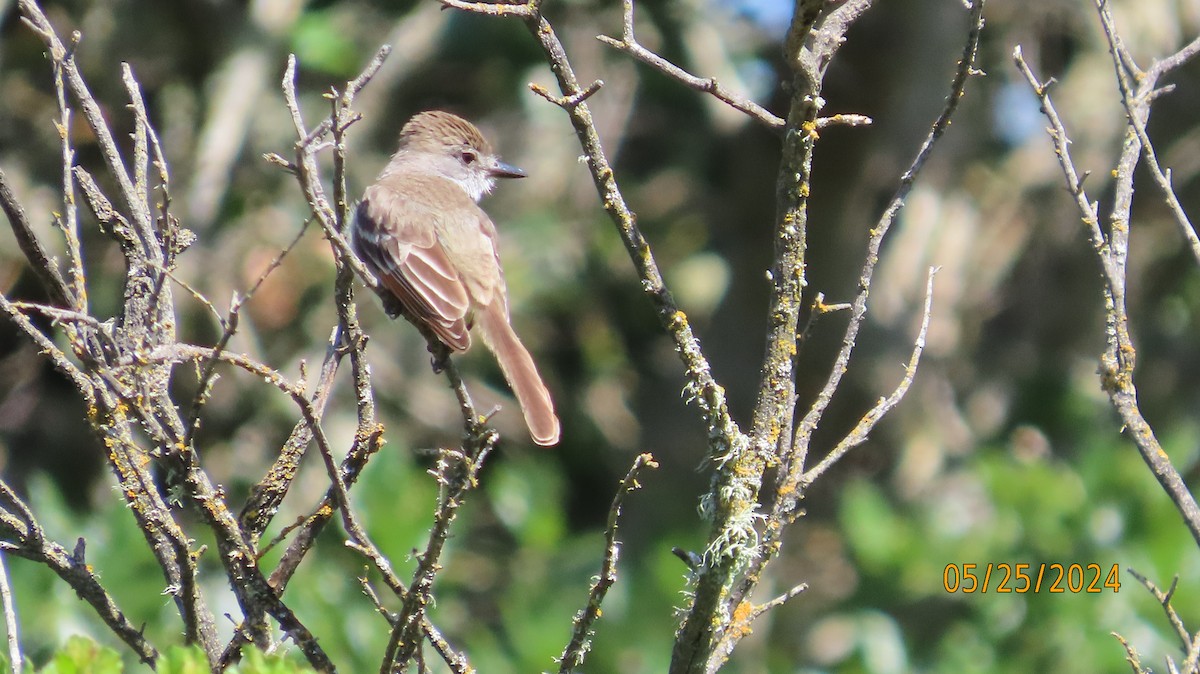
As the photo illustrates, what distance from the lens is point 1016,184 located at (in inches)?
424

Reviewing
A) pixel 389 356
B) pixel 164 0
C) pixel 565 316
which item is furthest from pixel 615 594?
pixel 164 0

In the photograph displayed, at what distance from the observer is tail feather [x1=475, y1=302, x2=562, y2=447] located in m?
3.77

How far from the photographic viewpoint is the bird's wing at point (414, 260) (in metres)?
4.12

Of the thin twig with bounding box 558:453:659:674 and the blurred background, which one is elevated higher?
the blurred background

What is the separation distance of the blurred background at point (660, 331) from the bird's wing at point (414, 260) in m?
1.85

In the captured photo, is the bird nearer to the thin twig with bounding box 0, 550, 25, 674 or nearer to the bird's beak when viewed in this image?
the bird's beak

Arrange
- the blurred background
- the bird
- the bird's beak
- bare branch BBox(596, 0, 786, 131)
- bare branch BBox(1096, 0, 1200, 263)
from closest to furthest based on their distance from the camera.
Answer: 1. bare branch BBox(596, 0, 786, 131)
2. bare branch BBox(1096, 0, 1200, 263)
3. the bird
4. the bird's beak
5. the blurred background

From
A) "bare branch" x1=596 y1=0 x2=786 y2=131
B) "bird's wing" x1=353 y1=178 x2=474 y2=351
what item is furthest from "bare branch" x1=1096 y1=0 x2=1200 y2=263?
"bird's wing" x1=353 y1=178 x2=474 y2=351

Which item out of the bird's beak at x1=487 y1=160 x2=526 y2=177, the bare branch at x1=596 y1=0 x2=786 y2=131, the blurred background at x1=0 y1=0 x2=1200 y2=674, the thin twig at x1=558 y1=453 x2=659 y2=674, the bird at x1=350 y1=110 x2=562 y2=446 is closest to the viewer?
the thin twig at x1=558 y1=453 x2=659 y2=674

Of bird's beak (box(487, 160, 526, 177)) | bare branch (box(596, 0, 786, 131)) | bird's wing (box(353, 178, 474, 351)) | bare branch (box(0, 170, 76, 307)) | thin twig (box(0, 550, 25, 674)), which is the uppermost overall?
bird's beak (box(487, 160, 526, 177))

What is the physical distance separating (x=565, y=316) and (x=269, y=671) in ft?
27.9

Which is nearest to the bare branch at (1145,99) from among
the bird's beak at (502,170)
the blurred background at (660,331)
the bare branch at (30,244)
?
the bare branch at (30,244)

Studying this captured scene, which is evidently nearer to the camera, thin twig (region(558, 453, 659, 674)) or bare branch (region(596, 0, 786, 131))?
thin twig (region(558, 453, 659, 674))

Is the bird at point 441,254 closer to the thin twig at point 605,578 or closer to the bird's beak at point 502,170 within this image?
the bird's beak at point 502,170
